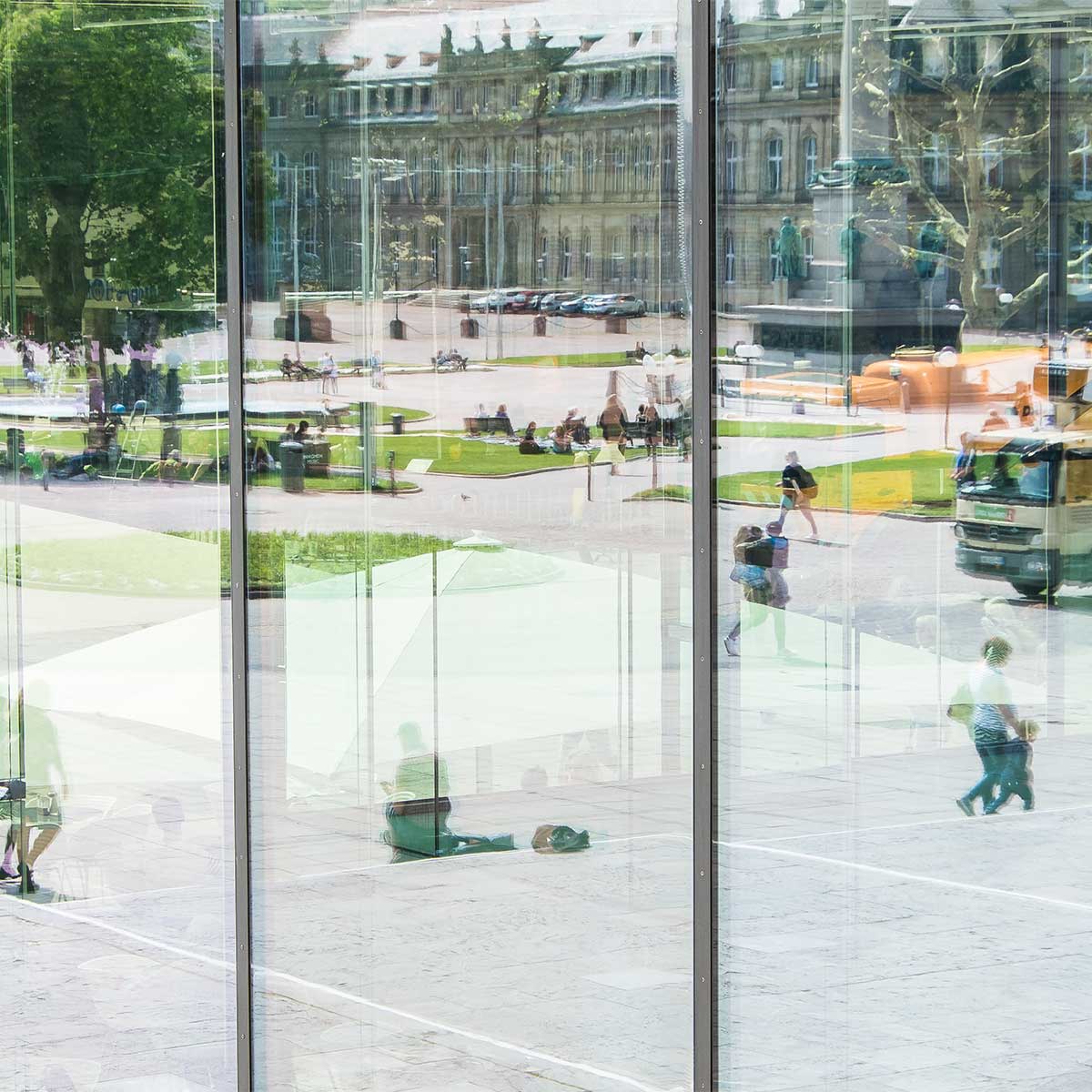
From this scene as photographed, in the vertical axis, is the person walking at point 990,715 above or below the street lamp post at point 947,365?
below

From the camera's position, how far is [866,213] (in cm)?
425

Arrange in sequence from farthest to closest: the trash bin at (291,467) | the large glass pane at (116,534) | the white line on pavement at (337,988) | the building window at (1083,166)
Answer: the large glass pane at (116,534) < the trash bin at (291,467) < the white line on pavement at (337,988) < the building window at (1083,166)

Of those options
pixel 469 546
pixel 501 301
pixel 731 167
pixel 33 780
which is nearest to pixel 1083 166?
pixel 731 167

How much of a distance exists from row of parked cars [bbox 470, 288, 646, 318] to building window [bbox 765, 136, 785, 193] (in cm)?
48

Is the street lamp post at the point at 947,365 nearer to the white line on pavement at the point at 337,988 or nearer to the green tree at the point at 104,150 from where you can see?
Result: the white line on pavement at the point at 337,988

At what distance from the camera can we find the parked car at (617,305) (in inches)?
179

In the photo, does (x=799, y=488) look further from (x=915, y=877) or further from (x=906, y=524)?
(x=915, y=877)

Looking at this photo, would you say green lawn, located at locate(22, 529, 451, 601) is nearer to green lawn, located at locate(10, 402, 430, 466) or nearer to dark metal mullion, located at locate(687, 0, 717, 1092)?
green lawn, located at locate(10, 402, 430, 466)

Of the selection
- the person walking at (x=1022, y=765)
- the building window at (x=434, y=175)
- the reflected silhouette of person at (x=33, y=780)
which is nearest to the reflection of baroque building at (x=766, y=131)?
the building window at (x=434, y=175)

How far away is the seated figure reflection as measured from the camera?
4.95 m

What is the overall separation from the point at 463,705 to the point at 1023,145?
2.23m

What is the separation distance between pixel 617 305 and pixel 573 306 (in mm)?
140

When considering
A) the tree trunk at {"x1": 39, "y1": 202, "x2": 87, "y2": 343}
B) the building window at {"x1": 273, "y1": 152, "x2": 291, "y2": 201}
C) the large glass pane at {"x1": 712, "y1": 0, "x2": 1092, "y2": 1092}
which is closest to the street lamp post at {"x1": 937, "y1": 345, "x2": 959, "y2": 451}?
the large glass pane at {"x1": 712, "y1": 0, "x2": 1092, "y2": 1092}

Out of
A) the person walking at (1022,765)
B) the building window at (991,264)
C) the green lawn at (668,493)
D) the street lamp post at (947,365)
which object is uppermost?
the building window at (991,264)
